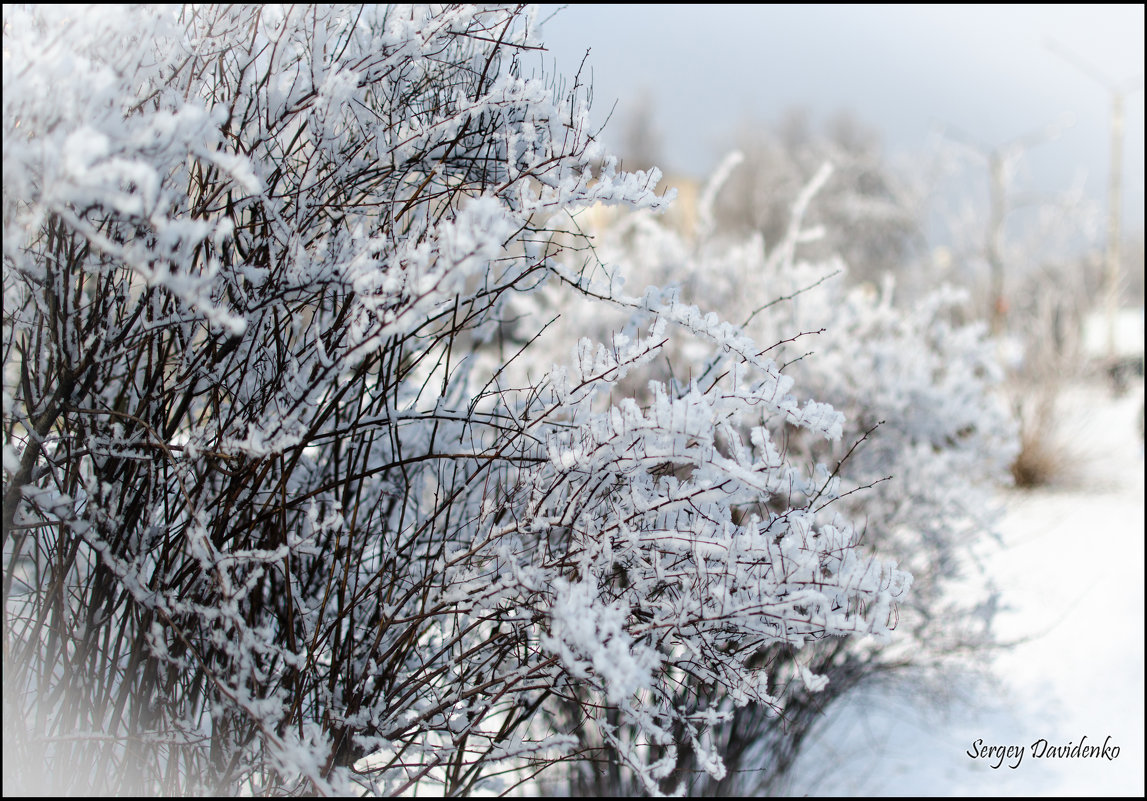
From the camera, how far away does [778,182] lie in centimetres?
3067

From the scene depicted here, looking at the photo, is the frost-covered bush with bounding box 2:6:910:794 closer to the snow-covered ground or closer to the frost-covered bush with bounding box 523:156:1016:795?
the frost-covered bush with bounding box 523:156:1016:795

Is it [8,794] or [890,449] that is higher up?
[890,449]

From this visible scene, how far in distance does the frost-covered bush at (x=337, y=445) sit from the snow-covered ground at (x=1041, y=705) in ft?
12.7

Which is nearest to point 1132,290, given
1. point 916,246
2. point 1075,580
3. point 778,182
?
point 916,246

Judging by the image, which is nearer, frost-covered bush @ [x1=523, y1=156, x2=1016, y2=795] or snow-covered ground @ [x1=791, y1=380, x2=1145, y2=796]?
frost-covered bush @ [x1=523, y1=156, x2=1016, y2=795]

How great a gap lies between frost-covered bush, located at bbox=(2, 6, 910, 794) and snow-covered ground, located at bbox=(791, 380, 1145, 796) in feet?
12.7

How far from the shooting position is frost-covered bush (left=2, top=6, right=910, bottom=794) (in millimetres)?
1542

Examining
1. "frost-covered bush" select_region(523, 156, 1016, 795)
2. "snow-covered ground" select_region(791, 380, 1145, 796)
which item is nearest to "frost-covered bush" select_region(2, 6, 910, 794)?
"frost-covered bush" select_region(523, 156, 1016, 795)

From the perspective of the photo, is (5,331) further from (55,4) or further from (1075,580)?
(1075,580)

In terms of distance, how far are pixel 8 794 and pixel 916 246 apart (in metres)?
29.4

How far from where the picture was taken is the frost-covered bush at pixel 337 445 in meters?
1.54

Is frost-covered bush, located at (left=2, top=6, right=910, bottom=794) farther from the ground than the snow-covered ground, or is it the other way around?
frost-covered bush, located at (left=2, top=6, right=910, bottom=794)

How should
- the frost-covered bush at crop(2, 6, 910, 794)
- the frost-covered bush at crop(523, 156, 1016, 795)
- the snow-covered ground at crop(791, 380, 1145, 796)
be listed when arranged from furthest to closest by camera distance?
the snow-covered ground at crop(791, 380, 1145, 796) → the frost-covered bush at crop(523, 156, 1016, 795) → the frost-covered bush at crop(2, 6, 910, 794)

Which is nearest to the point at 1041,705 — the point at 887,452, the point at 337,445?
the point at 887,452
